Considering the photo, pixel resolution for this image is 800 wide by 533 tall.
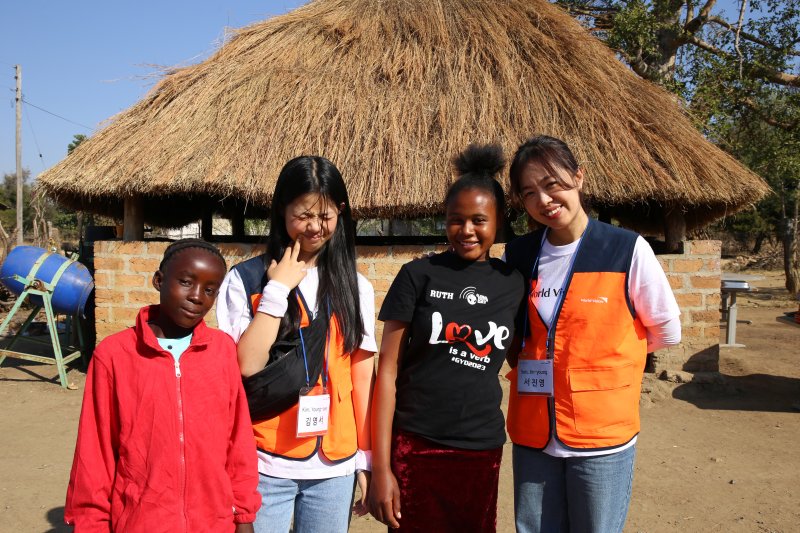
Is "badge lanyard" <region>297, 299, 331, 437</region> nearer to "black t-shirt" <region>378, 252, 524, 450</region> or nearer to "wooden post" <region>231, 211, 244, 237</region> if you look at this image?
"black t-shirt" <region>378, 252, 524, 450</region>

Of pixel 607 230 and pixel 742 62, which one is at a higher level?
pixel 742 62

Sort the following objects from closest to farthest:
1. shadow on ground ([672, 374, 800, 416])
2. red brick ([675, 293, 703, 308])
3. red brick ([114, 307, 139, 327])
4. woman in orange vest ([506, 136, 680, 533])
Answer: woman in orange vest ([506, 136, 680, 533]) → shadow on ground ([672, 374, 800, 416]) → red brick ([675, 293, 703, 308]) → red brick ([114, 307, 139, 327])

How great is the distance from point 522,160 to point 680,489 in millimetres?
2900

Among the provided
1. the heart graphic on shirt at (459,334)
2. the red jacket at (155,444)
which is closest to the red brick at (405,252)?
the heart graphic on shirt at (459,334)

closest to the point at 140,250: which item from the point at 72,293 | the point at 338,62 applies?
the point at 72,293

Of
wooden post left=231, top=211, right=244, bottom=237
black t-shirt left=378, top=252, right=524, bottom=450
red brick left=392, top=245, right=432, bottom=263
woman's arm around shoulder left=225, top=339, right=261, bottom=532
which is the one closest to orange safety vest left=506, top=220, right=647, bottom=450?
black t-shirt left=378, top=252, right=524, bottom=450

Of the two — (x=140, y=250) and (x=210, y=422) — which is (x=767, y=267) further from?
(x=210, y=422)

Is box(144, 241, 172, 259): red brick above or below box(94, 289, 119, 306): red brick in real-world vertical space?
above

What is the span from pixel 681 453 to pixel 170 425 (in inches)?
157

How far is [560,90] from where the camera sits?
20.0ft

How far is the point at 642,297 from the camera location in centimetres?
177

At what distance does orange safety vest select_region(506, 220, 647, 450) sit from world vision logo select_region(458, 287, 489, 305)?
0.19 m

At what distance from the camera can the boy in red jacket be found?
143cm

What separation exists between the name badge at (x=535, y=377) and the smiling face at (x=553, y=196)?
1.32ft
